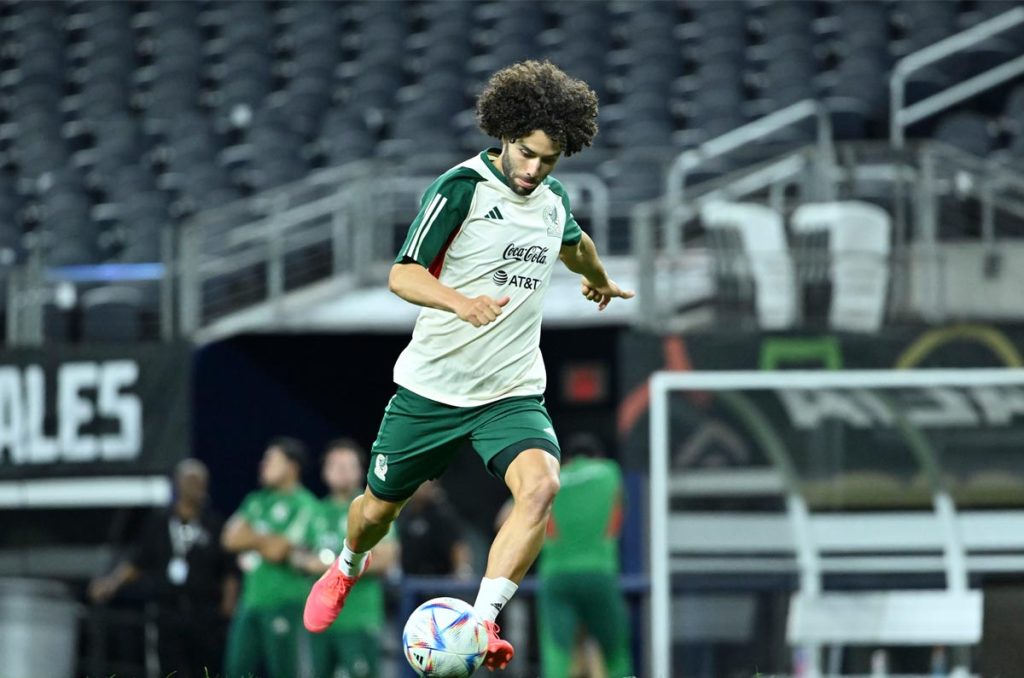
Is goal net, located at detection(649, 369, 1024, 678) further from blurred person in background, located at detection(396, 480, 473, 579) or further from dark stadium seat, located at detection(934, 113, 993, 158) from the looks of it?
dark stadium seat, located at detection(934, 113, 993, 158)

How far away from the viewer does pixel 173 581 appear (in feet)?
36.3

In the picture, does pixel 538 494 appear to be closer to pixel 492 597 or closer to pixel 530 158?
pixel 492 597

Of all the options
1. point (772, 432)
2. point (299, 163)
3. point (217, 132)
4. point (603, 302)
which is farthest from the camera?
point (217, 132)

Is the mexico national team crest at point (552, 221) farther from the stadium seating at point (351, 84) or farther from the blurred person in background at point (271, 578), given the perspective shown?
the stadium seating at point (351, 84)

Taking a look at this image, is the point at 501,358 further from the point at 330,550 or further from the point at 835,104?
the point at 835,104

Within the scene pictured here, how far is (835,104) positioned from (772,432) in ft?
17.5

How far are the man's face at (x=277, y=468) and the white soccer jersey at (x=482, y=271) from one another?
4.74 metres

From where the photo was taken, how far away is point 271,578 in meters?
10.2

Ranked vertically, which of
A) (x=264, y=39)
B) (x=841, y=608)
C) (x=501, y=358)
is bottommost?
(x=841, y=608)

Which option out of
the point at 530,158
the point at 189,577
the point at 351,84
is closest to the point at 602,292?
the point at 530,158

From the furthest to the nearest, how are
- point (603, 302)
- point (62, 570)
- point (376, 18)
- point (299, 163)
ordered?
point (376, 18)
point (299, 163)
point (62, 570)
point (603, 302)

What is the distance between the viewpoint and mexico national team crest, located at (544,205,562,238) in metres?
5.49

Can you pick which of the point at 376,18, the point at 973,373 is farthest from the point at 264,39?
the point at 973,373

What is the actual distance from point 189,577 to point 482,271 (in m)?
6.20
